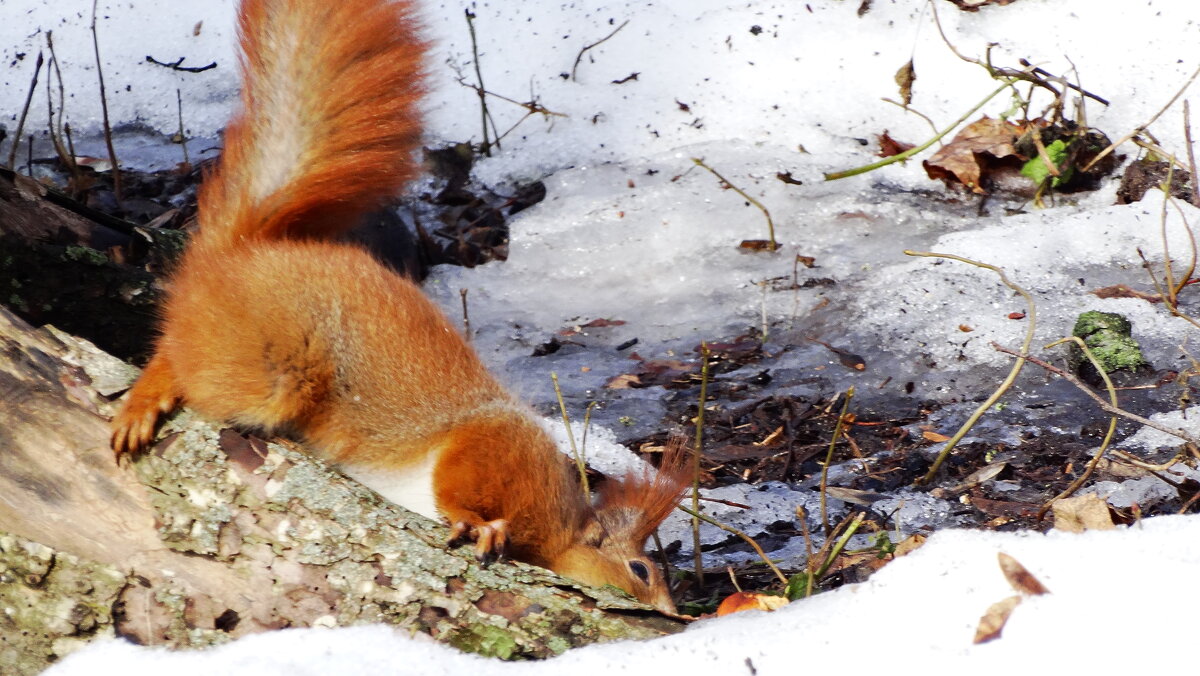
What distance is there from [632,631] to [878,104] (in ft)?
11.6

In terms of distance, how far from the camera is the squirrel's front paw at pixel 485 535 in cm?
208

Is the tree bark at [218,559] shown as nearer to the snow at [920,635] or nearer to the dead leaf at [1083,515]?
the snow at [920,635]

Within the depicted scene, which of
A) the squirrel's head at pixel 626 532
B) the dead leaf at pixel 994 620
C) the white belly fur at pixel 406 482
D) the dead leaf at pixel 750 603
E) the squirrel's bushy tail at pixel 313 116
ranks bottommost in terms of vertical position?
the squirrel's head at pixel 626 532

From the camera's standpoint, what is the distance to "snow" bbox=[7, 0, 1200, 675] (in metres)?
1.72

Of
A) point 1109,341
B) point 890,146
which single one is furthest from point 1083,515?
point 890,146

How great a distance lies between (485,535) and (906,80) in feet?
10.8

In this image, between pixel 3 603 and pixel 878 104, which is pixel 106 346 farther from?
pixel 878 104

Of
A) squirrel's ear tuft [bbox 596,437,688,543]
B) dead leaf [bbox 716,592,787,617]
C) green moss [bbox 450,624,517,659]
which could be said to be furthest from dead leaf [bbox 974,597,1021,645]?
squirrel's ear tuft [bbox 596,437,688,543]

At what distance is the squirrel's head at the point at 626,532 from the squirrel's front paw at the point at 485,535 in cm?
28

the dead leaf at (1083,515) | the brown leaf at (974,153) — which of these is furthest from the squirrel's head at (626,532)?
the brown leaf at (974,153)

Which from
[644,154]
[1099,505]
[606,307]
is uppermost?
[1099,505]

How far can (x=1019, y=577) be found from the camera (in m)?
1.64

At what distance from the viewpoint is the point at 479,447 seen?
2500 millimetres

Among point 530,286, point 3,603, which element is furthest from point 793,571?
point 530,286
